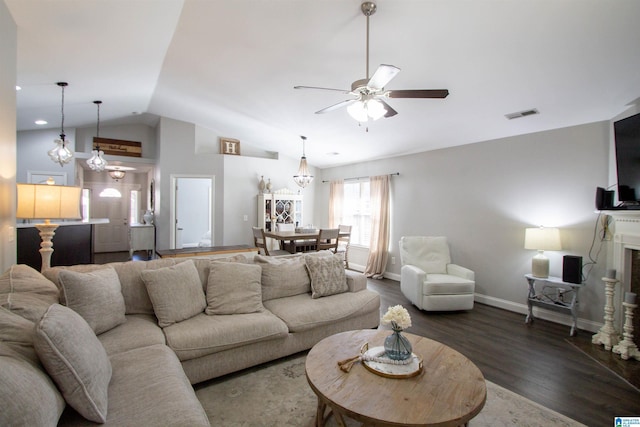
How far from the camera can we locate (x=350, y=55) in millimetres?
2893

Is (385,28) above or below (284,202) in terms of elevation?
above

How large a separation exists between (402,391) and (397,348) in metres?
0.27

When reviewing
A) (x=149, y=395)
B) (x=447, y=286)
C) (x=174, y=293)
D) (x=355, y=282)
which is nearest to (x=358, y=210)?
(x=447, y=286)

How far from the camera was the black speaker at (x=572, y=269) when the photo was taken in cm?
316

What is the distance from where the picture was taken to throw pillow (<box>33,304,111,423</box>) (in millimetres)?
1164

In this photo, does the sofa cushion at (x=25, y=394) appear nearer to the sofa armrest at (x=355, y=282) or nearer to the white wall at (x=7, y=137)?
the white wall at (x=7, y=137)

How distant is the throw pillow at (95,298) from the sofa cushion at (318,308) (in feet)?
3.85

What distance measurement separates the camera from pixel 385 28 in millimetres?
2465

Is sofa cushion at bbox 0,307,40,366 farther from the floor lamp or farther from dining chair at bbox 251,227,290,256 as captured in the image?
dining chair at bbox 251,227,290,256

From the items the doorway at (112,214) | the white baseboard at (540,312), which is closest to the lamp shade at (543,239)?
the white baseboard at (540,312)

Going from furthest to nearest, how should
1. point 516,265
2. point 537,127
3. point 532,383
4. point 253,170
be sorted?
point 253,170 < point 516,265 < point 537,127 < point 532,383

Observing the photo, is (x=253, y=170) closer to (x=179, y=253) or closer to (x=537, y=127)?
(x=179, y=253)

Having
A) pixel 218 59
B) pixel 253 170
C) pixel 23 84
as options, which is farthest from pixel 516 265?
pixel 23 84

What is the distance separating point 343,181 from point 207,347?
501 centimetres
